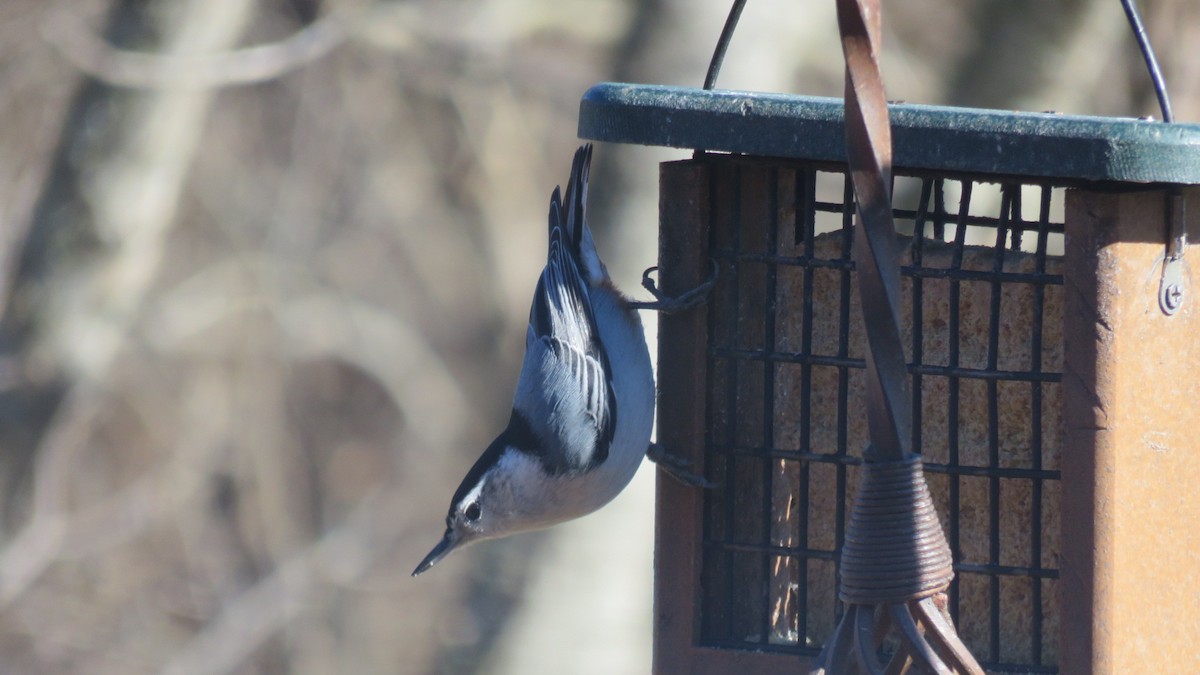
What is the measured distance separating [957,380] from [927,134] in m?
Result: 0.58

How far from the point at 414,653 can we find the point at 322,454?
5.40 ft

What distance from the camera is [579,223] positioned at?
4309 millimetres

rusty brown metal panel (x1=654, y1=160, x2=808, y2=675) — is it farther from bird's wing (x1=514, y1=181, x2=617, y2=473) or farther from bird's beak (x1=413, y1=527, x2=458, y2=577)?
bird's beak (x1=413, y1=527, x2=458, y2=577)

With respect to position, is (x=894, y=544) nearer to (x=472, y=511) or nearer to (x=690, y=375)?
(x=690, y=375)

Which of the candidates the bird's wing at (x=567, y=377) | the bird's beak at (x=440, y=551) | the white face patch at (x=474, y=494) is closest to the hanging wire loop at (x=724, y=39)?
the bird's wing at (x=567, y=377)

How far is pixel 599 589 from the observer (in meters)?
7.54

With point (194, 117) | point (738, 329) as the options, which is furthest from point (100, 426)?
point (738, 329)

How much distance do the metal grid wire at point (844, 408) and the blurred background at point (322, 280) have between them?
3.88 meters

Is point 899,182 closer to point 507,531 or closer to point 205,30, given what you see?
point 205,30

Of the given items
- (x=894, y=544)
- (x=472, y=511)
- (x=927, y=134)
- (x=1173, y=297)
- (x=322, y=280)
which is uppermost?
(x=322, y=280)

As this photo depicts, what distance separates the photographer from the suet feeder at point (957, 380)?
2570 mm

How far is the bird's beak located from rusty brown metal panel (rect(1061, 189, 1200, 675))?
6.49ft

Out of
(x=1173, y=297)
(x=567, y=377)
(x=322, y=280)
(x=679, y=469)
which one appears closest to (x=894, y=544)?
(x=1173, y=297)

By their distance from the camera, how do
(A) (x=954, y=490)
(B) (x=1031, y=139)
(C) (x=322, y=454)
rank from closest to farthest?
(B) (x=1031, y=139) < (A) (x=954, y=490) < (C) (x=322, y=454)
